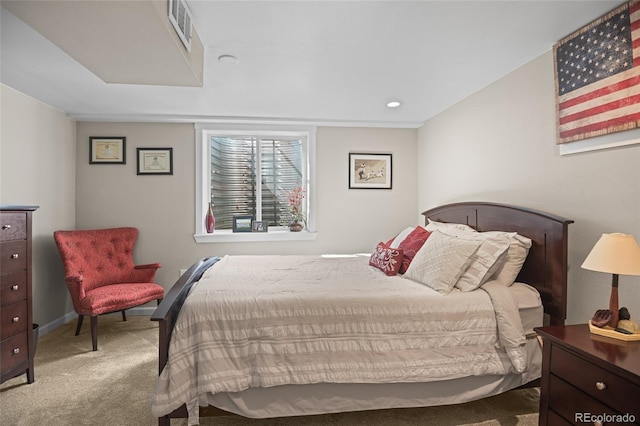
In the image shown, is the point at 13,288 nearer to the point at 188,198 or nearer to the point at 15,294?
the point at 15,294

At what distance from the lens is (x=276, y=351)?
5.82 feet

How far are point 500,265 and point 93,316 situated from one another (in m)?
3.36

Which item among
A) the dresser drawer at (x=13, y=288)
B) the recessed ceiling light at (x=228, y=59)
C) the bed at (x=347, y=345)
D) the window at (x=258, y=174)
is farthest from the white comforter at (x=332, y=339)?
the window at (x=258, y=174)

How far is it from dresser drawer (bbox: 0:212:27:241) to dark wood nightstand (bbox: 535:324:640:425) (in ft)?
10.7

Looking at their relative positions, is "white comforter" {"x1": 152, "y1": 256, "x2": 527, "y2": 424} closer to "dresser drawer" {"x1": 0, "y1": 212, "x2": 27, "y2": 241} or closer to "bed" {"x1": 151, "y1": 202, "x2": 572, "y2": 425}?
Answer: "bed" {"x1": 151, "y1": 202, "x2": 572, "y2": 425}

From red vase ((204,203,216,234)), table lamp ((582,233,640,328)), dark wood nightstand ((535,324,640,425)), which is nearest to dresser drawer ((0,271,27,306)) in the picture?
red vase ((204,203,216,234))

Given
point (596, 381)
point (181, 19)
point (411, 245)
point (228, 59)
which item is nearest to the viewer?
point (596, 381)

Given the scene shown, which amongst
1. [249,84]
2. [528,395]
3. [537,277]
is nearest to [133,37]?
[249,84]

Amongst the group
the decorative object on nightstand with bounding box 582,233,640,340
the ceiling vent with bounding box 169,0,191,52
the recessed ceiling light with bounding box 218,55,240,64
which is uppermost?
the recessed ceiling light with bounding box 218,55,240,64

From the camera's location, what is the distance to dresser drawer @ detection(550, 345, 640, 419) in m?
1.22

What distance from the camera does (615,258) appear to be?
1477mm

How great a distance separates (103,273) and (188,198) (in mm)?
1191

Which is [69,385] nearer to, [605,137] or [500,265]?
[500,265]

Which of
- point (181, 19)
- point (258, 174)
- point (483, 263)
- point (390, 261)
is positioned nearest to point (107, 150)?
point (258, 174)
